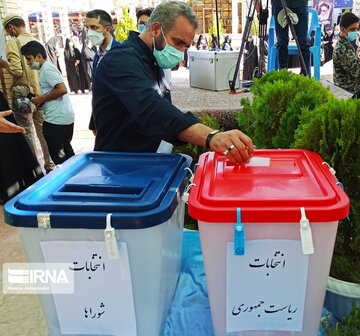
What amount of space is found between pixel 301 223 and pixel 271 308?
0.76 feet

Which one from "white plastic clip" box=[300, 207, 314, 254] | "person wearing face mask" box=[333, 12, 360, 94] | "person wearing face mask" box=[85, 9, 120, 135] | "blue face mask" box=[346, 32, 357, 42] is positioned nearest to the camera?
"white plastic clip" box=[300, 207, 314, 254]

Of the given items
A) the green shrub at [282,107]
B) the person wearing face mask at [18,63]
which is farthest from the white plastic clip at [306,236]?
the person wearing face mask at [18,63]

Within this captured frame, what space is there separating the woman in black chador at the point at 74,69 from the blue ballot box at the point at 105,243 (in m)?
9.17

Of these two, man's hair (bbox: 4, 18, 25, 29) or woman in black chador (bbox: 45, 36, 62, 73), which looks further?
woman in black chador (bbox: 45, 36, 62, 73)

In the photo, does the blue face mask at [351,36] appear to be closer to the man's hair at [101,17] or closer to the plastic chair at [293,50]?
the plastic chair at [293,50]

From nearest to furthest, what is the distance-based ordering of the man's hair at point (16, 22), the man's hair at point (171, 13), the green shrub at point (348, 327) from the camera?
the green shrub at point (348, 327)
the man's hair at point (171, 13)
the man's hair at point (16, 22)

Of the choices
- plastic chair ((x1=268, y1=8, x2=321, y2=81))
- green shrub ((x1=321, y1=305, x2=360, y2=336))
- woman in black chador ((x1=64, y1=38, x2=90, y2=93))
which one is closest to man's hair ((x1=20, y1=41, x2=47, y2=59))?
plastic chair ((x1=268, y1=8, x2=321, y2=81))

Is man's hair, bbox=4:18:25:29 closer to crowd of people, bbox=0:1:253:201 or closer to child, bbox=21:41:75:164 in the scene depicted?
child, bbox=21:41:75:164

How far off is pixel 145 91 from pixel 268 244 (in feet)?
2.22

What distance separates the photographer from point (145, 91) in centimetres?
120

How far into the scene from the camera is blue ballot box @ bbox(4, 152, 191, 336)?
761 mm

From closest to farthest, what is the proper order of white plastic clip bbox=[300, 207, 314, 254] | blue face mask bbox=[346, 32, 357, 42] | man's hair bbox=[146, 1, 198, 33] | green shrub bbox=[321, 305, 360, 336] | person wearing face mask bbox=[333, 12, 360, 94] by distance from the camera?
1. white plastic clip bbox=[300, 207, 314, 254]
2. green shrub bbox=[321, 305, 360, 336]
3. man's hair bbox=[146, 1, 198, 33]
4. person wearing face mask bbox=[333, 12, 360, 94]
5. blue face mask bbox=[346, 32, 357, 42]

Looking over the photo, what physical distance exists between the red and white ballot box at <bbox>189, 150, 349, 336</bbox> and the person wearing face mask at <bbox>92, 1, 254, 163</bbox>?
310 mm

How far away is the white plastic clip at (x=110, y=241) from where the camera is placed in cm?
74
